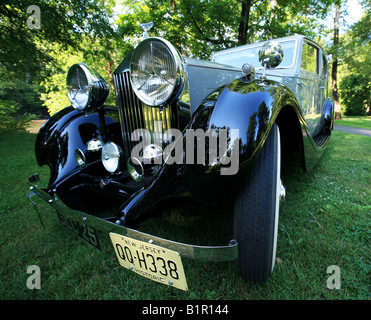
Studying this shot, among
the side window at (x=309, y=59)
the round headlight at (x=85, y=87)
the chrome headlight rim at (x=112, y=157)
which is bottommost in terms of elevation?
the chrome headlight rim at (x=112, y=157)

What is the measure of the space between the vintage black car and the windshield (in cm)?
96

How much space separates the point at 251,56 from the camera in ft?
8.81

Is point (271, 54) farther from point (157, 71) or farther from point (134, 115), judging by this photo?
point (134, 115)

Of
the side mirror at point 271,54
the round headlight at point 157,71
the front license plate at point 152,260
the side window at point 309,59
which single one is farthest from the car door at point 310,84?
the front license plate at point 152,260

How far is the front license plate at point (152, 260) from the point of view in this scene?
3.16 feet

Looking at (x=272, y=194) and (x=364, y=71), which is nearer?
(x=272, y=194)

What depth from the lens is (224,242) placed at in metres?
1.53

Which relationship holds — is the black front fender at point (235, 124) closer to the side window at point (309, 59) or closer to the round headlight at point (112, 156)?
the round headlight at point (112, 156)

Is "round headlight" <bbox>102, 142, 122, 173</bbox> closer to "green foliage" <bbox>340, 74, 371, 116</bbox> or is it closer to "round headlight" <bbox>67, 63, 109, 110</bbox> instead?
"round headlight" <bbox>67, 63, 109, 110</bbox>

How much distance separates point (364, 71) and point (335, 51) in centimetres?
275

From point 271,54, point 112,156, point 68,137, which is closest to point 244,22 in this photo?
point 271,54

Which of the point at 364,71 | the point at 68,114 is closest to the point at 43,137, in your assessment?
the point at 68,114

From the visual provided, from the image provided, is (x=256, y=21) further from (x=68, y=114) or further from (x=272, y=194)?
(x=272, y=194)

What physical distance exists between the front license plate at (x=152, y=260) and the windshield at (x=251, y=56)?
2.31 meters
